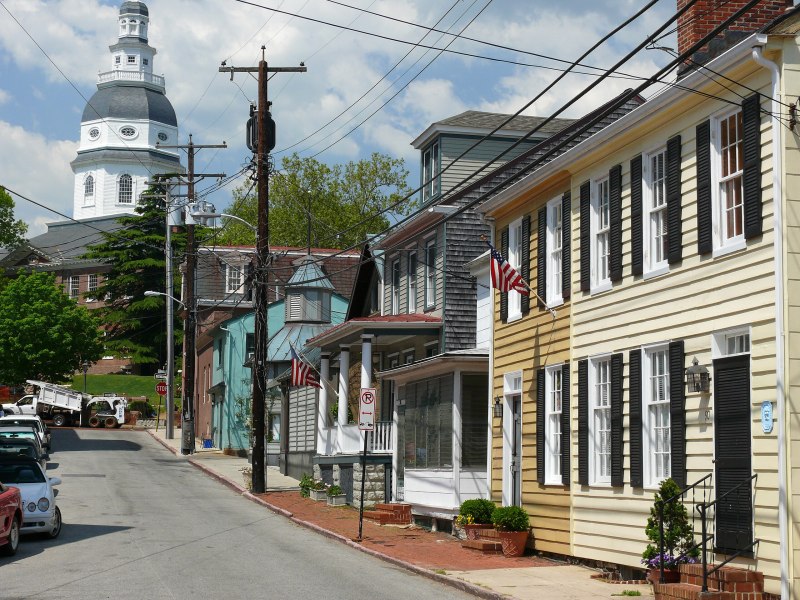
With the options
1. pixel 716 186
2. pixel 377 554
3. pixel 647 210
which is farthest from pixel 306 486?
pixel 716 186

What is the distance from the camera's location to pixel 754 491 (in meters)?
13.8

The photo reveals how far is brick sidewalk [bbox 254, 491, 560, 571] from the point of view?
19.2 metres

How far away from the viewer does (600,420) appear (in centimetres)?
1841

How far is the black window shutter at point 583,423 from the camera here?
18.6 metres

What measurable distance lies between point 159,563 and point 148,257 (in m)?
71.0

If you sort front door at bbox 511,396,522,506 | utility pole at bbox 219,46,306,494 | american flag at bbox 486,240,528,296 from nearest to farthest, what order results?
american flag at bbox 486,240,528,296 → front door at bbox 511,396,522,506 → utility pole at bbox 219,46,306,494

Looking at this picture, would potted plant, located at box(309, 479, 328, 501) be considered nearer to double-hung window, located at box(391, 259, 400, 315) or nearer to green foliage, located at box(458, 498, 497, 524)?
double-hung window, located at box(391, 259, 400, 315)

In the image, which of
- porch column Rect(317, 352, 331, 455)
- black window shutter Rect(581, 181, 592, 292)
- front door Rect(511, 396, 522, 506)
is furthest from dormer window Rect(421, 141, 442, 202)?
black window shutter Rect(581, 181, 592, 292)

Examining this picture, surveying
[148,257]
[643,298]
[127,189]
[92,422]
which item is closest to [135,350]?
[148,257]

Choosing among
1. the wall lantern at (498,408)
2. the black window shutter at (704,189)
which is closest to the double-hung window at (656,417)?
the black window shutter at (704,189)

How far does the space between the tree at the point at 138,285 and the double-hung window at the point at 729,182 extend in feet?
236

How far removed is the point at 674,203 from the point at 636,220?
3.98 ft

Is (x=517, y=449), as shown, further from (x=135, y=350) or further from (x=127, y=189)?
(x=127, y=189)

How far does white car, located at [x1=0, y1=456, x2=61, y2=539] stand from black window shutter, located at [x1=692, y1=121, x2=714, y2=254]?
12.2m
